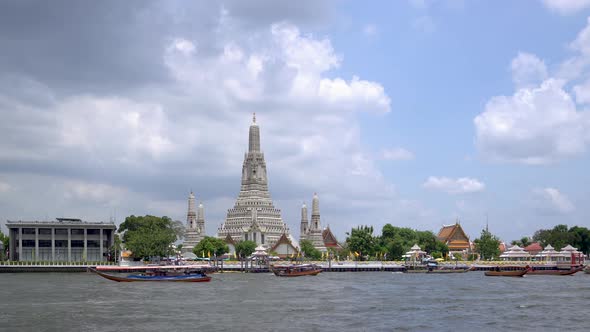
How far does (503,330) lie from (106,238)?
347 feet

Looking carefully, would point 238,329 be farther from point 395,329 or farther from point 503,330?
point 503,330

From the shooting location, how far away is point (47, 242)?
138 metres

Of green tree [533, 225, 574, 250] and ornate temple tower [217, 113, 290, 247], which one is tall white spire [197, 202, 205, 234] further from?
green tree [533, 225, 574, 250]

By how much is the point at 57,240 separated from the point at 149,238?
54.4 ft

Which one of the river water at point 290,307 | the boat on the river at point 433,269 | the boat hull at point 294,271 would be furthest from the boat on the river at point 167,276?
the boat on the river at point 433,269

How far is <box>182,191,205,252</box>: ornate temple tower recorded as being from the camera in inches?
7403

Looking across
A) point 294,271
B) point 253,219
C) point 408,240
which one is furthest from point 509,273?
point 253,219

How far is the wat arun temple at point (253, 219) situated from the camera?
7347 inches

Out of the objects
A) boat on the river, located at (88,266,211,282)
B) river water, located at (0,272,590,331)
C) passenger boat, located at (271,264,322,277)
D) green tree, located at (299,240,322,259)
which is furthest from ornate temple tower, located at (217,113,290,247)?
river water, located at (0,272,590,331)

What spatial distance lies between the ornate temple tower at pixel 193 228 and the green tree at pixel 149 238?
27749 millimetres

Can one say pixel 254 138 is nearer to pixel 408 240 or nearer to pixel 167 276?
pixel 408 240

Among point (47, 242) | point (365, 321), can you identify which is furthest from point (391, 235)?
point (365, 321)

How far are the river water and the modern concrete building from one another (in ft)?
166

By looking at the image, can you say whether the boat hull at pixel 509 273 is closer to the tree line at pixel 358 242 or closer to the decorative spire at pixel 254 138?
the tree line at pixel 358 242
